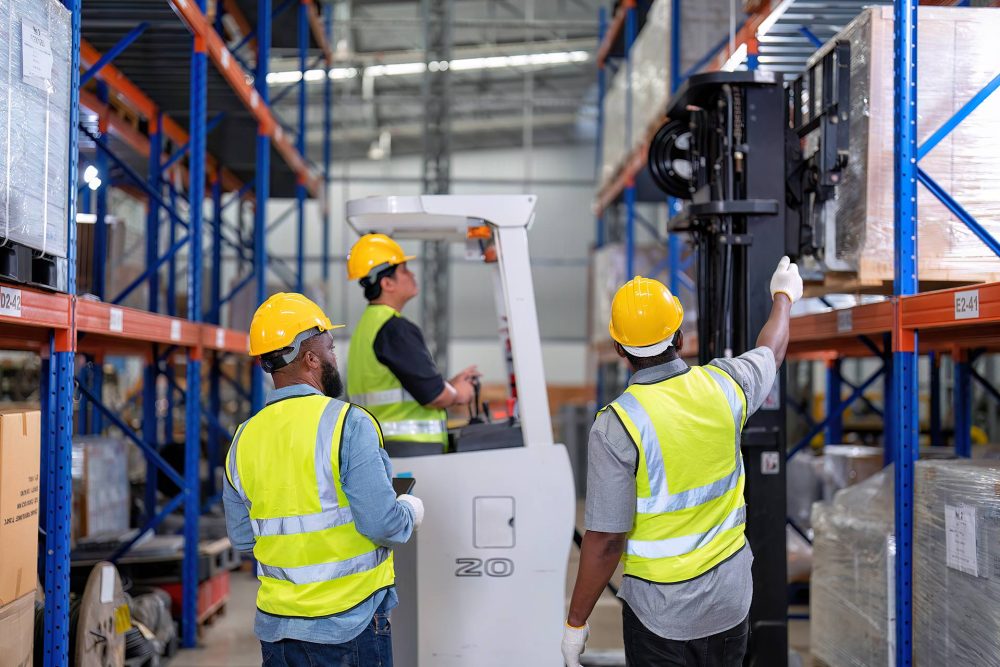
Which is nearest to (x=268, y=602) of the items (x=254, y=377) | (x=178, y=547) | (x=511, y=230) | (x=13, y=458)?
(x=13, y=458)

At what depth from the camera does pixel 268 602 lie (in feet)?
9.51

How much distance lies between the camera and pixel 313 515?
2828mm

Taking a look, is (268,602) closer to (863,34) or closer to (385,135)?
(863,34)

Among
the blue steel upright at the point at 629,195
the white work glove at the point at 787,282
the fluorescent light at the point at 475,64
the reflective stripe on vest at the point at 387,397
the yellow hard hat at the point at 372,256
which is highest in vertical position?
the fluorescent light at the point at 475,64

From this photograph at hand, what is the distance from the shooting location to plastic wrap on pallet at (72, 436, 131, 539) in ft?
21.2

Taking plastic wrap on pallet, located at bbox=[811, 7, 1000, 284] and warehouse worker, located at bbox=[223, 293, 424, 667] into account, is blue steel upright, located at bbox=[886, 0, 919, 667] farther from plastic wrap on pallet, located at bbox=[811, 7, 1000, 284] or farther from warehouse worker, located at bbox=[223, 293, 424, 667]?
warehouse worker, located at bbox=[223, 293, 424, 667]

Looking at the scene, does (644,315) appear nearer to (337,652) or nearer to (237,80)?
(337,652)

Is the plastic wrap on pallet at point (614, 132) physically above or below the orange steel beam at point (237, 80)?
above

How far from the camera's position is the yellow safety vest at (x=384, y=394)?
421cm

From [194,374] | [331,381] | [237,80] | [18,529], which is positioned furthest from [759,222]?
[237,80]

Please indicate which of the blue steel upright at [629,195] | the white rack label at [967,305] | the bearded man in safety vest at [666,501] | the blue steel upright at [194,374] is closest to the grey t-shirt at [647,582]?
the bearded man in safety vest at [666,501]

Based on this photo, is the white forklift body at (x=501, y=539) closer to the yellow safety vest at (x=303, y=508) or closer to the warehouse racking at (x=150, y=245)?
the yellow safety vest at (x=303, y=508)

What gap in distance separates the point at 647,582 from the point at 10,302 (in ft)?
7.72

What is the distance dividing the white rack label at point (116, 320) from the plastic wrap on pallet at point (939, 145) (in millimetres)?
3424
